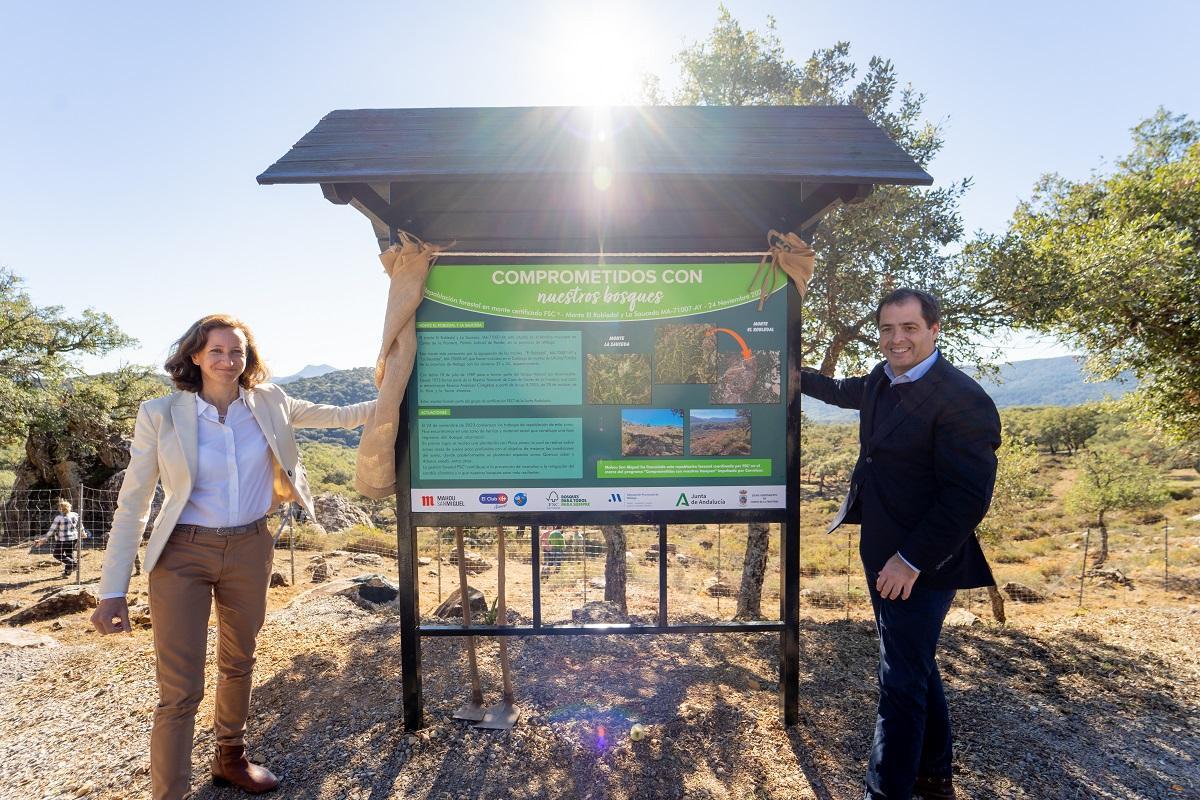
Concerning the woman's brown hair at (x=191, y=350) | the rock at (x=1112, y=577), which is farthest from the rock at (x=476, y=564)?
the rock at (x=1112, y=577)

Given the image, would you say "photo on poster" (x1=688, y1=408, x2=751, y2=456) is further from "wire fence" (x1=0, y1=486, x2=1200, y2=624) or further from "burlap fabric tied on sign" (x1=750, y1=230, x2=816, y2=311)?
"wire fence" (x1=0, y1=486, x2=1200, y2=624)

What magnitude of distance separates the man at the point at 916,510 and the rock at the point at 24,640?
285 inches

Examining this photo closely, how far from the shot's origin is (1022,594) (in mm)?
14500

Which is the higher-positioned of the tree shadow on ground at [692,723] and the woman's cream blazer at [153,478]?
the woman's cream blazer at [153,478]

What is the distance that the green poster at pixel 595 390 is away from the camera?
11.0ft

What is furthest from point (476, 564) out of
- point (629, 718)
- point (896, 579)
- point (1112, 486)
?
point (1112, 486)

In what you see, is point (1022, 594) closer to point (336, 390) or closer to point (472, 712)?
point (472, 712)

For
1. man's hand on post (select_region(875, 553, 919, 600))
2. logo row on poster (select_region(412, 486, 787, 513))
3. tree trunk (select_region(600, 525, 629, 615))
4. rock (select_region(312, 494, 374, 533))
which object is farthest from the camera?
rock (select_region(312, 494, 374, 533))

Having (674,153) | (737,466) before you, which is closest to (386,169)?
(674,153)

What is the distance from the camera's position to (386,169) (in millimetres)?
3086

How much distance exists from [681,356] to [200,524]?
258 centimetres

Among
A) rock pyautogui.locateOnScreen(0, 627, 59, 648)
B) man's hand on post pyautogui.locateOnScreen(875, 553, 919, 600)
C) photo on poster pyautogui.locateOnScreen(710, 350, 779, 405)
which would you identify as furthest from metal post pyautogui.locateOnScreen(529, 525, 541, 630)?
rock pyautogui.locateOnScreen(0, 627, 59, 648)

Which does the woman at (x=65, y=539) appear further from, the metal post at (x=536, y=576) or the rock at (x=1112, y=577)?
the rock at (x=1112, y=577)

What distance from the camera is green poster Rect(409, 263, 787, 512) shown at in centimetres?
334
